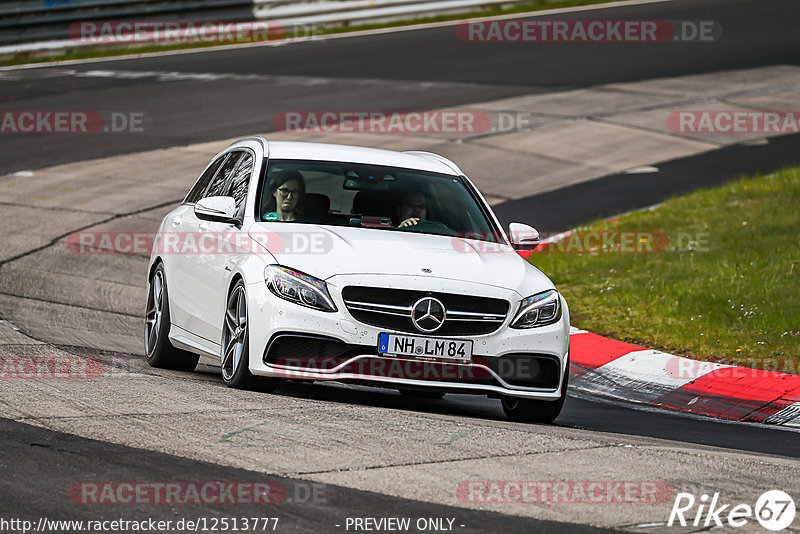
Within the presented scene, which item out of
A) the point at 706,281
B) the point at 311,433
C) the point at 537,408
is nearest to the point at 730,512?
the point at 311,433

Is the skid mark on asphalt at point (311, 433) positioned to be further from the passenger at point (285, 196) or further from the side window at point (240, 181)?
the side window at point (240, 181)

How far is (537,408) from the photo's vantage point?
8055mm

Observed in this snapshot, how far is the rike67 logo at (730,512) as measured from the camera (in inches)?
207

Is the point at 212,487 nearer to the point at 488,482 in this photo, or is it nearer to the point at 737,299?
the point at 488,482

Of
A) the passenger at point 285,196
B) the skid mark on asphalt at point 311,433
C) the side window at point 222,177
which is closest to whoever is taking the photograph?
the skid mark on asphalt at point 311,433

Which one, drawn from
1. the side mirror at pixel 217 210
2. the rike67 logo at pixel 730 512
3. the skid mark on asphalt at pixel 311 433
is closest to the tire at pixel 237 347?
the side mirror at pixel 217 210

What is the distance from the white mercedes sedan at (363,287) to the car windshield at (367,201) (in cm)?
1

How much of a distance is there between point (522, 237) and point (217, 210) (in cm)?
201

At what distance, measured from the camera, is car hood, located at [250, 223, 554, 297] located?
759 centimetres

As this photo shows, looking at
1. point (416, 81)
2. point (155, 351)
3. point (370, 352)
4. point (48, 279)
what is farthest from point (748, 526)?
point (416, 81)

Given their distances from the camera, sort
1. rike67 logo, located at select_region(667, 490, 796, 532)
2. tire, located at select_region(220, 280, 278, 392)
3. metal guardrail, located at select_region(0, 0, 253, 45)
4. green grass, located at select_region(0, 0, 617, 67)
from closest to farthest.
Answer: rike67 logo, located at select_region(667, 490, 796, 532) → tire, located at select_region(220, 280, 278, 392) → metal guardrail, located at select_region(0, 0, 253, 45) → green grass, located at select_region(0, 0, 617, 67)

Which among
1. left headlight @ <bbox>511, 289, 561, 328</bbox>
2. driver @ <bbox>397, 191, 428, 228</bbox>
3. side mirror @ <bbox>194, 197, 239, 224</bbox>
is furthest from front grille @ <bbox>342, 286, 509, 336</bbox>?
side mirror @ <bbox>194, 197, 239, 224</bbox>

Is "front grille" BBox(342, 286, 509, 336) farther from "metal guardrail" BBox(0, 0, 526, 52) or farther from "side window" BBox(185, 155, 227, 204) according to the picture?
"metal guardrail" BBox(0, 0, 526, 52)

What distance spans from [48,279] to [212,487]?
7410 mm
